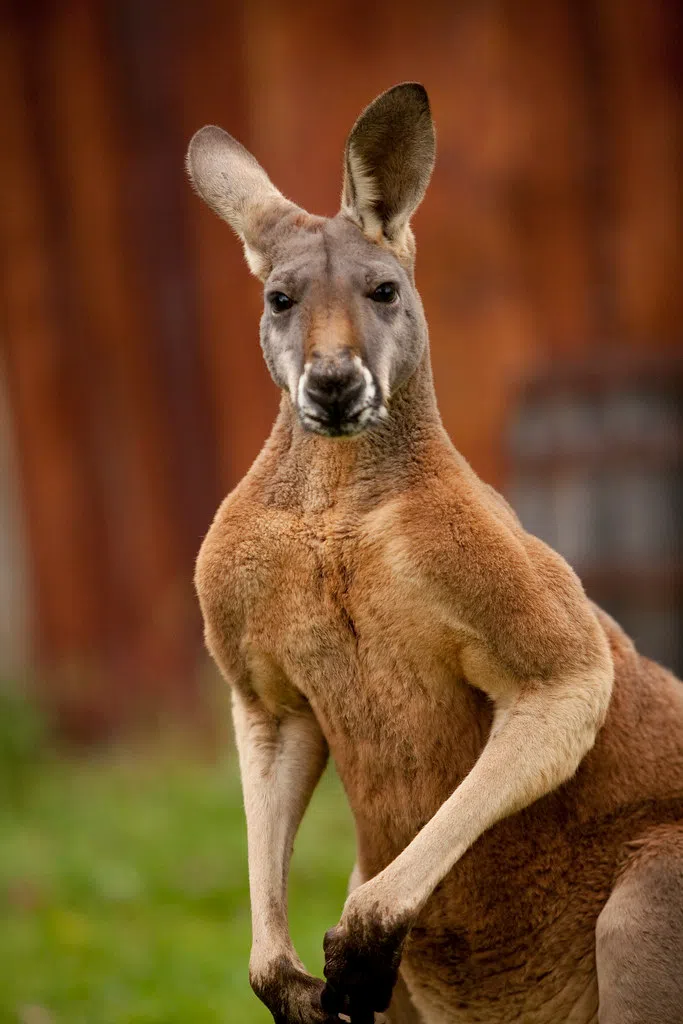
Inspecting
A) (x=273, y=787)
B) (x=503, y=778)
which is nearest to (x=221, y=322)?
(x=273, y=787)

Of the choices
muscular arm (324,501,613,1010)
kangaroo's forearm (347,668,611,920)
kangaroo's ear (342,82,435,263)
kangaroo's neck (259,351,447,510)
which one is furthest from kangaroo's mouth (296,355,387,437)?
kangaroo's forearm (347,668,611,920)

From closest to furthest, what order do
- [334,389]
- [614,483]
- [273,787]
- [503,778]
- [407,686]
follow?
[334,389] < [503,778] < [407,686] < [273,787] < [614,483]

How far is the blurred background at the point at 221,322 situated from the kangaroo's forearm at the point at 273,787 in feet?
10.2

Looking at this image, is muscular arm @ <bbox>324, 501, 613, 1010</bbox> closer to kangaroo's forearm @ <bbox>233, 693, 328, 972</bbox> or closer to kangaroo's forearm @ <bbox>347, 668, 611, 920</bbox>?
kangaroo's forearm @ <bbox>347, 668, 611, 920</bbox>

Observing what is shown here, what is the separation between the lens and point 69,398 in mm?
8508

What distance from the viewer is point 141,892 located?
19.1 ft

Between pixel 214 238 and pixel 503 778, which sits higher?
pixel 214 238

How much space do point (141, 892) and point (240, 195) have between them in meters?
3.54

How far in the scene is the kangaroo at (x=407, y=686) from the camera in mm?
2830

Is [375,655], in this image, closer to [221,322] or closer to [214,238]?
Answer: [221,322]

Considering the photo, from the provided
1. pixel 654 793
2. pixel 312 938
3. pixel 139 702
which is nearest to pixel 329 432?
pixel 654 793

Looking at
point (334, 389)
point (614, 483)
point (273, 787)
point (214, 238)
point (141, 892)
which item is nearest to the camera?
point (334, 389)

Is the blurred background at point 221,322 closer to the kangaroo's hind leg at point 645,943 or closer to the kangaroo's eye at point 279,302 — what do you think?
the kangaroo's hind leg at point 645,943

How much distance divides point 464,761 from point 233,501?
2.43ft
